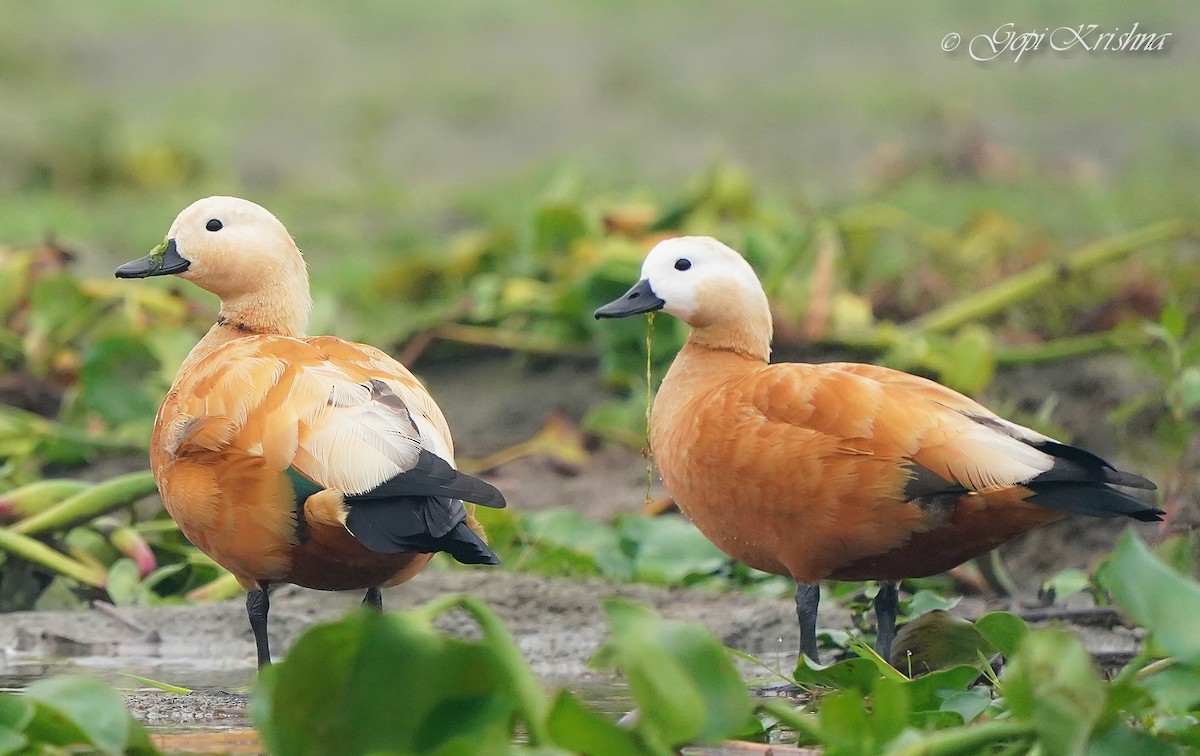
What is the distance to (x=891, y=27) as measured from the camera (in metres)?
15.2

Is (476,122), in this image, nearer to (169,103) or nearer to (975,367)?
(169,103)

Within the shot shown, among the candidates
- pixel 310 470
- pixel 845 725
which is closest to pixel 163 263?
pixel 310 470

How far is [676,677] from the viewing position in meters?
2.57

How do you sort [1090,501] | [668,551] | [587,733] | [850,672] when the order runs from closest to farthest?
[587,733] → [850,672] → [1090,501] → [668,551]

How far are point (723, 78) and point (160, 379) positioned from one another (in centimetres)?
891

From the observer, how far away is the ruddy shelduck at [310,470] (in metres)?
3.38

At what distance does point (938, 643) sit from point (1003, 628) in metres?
0.55

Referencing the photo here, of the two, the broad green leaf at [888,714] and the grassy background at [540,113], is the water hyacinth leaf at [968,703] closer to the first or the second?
the broad green leaf at [888,714]

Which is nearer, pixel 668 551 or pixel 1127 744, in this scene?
pixel 1127 744

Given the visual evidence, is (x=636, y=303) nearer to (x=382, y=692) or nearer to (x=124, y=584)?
(x=124, y=584)

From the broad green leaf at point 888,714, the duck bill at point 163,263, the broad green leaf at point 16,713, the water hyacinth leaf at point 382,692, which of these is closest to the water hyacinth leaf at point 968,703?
the broad green leaf at point 888,714

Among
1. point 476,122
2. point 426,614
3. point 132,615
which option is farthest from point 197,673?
point 476,122

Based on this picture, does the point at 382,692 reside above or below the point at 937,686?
above

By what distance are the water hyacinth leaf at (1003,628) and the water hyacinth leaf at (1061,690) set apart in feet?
1.95
